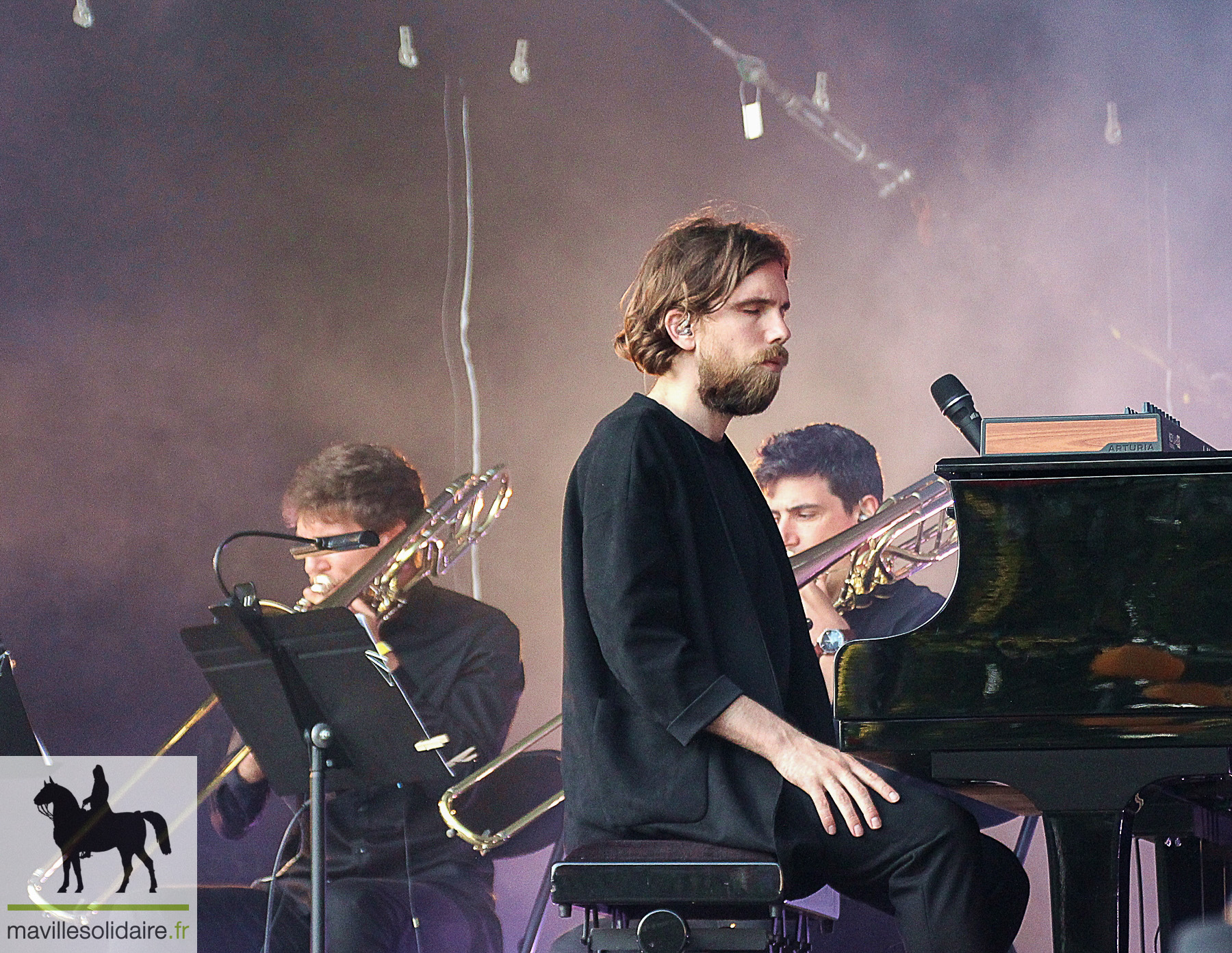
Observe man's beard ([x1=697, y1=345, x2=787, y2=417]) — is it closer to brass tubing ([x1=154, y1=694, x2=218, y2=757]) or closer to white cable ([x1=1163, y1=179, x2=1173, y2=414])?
white cable ([x1=1163, y1=179, x2=1173, y2=414])

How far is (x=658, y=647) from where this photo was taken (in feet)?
6.24

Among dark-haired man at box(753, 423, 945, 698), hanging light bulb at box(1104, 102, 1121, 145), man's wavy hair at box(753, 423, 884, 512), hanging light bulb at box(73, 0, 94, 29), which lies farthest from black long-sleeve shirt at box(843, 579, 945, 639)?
hanging light bulb at box(73, 0, 94, 29)

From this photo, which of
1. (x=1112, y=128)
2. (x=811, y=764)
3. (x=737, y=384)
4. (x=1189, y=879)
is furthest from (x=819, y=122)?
(x=811, y=764)

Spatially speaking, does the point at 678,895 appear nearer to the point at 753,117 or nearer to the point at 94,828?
the point at 94,828

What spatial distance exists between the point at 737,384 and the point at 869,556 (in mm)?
1806

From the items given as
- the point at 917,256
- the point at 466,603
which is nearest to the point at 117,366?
the point at 466,603

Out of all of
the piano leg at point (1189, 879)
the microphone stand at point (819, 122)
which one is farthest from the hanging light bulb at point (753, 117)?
the piano leg at point (1189, 879)

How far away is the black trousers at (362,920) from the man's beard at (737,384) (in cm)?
179

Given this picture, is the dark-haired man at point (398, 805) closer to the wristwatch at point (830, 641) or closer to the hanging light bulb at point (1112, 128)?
the wristwatch at point (830, 641)

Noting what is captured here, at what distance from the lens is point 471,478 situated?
4254 mm

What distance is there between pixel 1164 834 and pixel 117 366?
350 centimetres

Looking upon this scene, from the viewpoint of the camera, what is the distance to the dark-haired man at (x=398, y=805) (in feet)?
11.7

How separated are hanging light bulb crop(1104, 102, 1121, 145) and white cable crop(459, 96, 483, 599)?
199cm

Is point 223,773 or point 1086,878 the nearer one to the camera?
point 1086,878
